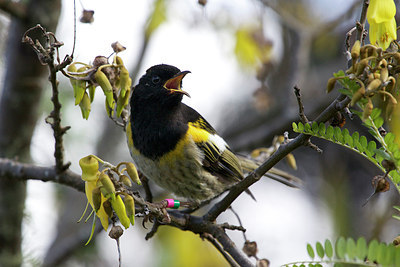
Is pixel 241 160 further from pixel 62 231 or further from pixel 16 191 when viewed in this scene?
pixel 62 231

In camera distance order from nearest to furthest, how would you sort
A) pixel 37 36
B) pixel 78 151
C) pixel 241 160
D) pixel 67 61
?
pixel 67 61, pixel 37 36, pixel 241 160, pixel 78 151

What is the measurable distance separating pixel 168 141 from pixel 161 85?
17.6 inches

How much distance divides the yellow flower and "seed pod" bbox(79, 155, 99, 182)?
3.97ft

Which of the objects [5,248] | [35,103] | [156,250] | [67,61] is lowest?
[156,250]

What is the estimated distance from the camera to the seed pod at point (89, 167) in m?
1.97

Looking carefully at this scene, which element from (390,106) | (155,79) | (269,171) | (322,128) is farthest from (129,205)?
(269,171)

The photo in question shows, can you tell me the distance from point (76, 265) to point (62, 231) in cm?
78

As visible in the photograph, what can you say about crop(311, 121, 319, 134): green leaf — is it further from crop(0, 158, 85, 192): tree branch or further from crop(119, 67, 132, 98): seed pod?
crop(0, 158, 85, 192): tree branch

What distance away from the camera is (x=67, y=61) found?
78.7 inches

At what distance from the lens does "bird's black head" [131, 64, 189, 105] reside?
3691 millimetres

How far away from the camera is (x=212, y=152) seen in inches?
160

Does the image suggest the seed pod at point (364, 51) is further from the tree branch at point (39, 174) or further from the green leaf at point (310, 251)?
the tree branch at point (39, 174)

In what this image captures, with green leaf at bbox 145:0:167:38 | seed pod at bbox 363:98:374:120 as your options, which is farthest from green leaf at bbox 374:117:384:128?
green leaf at bbox 145:0:167:38

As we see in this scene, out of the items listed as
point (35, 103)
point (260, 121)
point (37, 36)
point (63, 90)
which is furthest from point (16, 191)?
point (260, 121)
